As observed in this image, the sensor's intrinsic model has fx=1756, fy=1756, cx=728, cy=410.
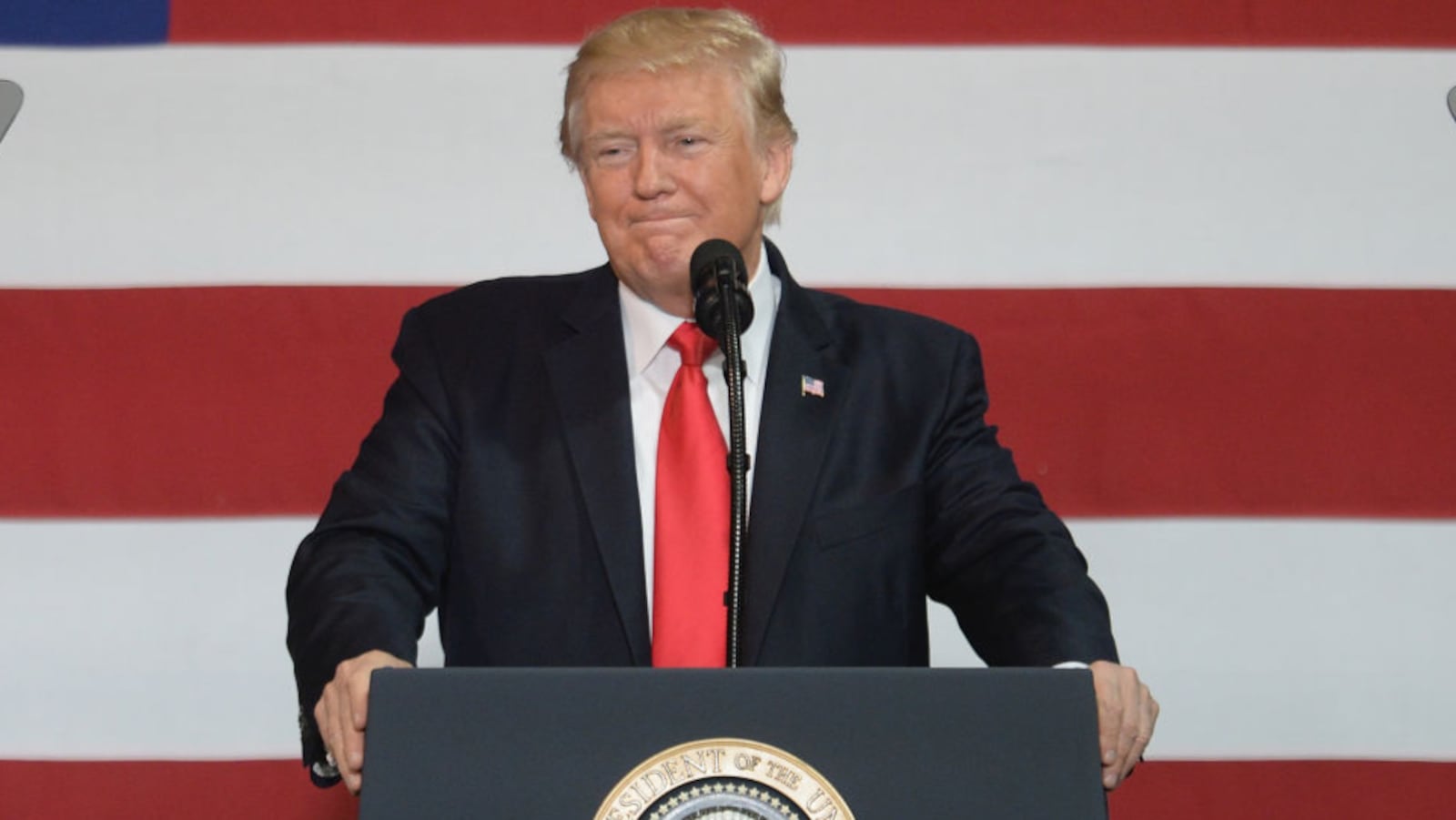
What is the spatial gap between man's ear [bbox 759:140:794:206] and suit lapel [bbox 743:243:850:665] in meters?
0.09

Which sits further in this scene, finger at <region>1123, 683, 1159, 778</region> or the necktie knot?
the necktie knot

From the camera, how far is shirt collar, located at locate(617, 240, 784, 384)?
61.9 inches

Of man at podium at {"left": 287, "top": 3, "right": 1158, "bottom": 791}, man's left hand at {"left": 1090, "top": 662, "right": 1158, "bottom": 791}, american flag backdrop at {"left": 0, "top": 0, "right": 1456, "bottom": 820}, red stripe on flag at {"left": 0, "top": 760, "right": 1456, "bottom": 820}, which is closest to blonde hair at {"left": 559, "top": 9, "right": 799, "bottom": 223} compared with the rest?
man at podium at {"left": 287, "top": 3, "right": 1158, "bottom": 791}

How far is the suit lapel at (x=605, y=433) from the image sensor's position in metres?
1.42

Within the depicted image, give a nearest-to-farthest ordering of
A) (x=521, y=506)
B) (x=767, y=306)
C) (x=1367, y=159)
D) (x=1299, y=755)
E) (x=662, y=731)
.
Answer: (x=662, y=731) < (x=521, y=506) < (x=767, y=306) < (x=1299, y=755) < (x=1367, y=159)

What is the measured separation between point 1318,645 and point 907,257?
678 mm

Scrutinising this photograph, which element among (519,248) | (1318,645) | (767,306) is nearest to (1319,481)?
(1318,645)

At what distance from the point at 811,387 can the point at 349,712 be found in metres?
0.56

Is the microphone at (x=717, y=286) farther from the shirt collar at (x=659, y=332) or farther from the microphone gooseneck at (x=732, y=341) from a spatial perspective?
the shirt collar at (x=659, y=332)

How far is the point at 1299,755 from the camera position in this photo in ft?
6.81

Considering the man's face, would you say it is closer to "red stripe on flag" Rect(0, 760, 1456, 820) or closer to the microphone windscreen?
the microphone windscreen

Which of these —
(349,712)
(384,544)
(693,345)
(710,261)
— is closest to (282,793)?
(384,544)

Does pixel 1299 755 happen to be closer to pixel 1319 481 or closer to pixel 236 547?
pixel 1319 481

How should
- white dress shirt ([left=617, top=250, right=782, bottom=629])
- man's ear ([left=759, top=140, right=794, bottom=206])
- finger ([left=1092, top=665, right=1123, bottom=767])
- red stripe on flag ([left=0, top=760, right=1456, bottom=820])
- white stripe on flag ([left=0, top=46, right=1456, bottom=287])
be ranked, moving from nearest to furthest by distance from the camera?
finger ([left=1092, top=665, right=1123, bottom=767])
white dress shirt ([left=617, top=250, right=782, bottom=629])
man's ear ([left=759, top=140, right=794, bottom=206])
red stripe on flag ([left=0, top=760, right=1456, bottom=820])
white stripe on flag ([left=0, top=46, right=1456, bottom=287])
